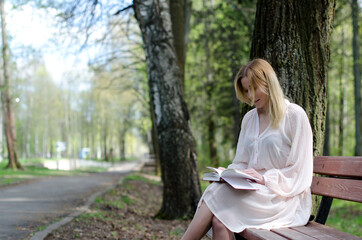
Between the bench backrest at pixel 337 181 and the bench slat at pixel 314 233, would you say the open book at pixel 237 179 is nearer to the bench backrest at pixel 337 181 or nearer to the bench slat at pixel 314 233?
the bench slat at pixel 314 233

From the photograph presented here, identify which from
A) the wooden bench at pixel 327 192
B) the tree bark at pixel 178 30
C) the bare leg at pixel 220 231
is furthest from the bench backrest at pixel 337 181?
the tree bark at pixel 178 30

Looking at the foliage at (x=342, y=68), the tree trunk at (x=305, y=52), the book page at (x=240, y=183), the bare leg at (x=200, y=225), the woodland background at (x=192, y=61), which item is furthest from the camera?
the foliage at (x=342, y=68)

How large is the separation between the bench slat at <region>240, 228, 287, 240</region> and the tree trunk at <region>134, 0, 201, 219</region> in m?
3.91

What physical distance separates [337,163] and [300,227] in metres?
0.60

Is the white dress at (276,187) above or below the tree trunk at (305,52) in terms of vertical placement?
below

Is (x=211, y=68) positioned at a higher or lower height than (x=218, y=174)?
higher

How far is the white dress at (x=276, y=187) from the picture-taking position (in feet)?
8.76

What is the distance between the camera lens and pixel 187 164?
6.60 metres

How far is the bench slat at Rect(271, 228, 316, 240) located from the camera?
7.80 ft

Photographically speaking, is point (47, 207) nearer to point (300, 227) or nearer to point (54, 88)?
point (300, 227)

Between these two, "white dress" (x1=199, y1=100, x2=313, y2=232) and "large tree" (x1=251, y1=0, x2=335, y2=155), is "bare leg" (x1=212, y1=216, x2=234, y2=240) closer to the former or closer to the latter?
"white dress" (x1=199, y1=100, x2=313, y2=232)

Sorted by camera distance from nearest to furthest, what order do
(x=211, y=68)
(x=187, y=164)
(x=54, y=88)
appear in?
(x=187, y=164) < (x=211, y=68) < (x=54, y=88)

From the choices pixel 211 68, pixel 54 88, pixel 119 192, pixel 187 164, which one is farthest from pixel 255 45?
pixel 54 88

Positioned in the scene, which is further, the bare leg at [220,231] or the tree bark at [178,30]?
the tree bark at [178,30]
